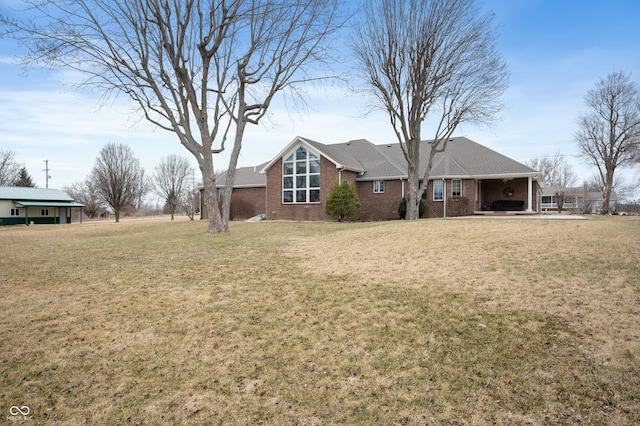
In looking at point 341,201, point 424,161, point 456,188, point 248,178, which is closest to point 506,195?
point 456,188

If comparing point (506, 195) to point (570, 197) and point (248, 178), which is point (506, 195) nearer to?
point (248, 178)

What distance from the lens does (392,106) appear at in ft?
66.3

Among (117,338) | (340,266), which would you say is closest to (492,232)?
(340,266)

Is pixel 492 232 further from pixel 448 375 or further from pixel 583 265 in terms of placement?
pixel 448 375

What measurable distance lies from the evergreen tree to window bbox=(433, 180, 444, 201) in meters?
5.73

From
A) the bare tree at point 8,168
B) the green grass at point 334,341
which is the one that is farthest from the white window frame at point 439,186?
the bare tree at point 8,168

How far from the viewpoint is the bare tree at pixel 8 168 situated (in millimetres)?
49531

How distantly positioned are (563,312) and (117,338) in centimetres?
642

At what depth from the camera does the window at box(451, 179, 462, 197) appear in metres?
23.2

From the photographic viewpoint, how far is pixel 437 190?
78.0ft

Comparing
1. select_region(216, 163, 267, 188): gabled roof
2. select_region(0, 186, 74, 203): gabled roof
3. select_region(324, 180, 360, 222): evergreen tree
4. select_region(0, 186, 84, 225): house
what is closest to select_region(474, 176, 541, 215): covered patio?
select_region(324, 180, 360, 222): evergreen tree

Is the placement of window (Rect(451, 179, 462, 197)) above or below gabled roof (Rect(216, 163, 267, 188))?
below

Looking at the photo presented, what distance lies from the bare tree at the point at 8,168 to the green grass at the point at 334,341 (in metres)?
55.8

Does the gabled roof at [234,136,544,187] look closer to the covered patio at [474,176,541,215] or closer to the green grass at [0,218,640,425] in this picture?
the covered patio at [474,176,541,215]
